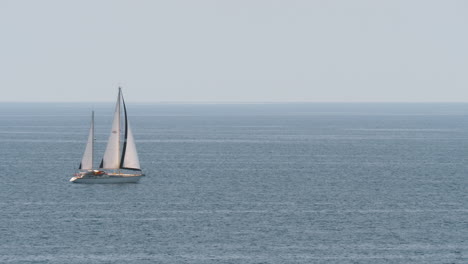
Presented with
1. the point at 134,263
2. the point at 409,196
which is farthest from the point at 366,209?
the point at 134,263

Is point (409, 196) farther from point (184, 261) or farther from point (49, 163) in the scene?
point (49, 163)

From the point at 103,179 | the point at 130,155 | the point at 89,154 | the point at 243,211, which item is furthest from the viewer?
the point at 130,155

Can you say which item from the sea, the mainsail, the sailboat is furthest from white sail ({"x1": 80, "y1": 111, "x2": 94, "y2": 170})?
the sea

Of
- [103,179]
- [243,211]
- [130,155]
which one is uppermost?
[130,155]

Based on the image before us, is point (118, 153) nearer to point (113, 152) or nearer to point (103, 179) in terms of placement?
point (113, 152)

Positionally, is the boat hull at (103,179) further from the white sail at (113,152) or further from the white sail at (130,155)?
the white sail at (113,152)

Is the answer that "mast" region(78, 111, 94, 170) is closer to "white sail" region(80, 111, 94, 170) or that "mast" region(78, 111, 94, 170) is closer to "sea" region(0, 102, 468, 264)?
"white sail" region(80, 111, 94, 170)

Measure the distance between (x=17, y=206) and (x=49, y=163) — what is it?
44085 millimetres

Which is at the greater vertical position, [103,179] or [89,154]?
[89,154]

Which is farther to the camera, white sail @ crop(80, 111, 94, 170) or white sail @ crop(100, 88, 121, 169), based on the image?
white sail @ crop(100, 88, 121, 169)

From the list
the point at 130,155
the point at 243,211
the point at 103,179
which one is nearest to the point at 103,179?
the point at 103,179

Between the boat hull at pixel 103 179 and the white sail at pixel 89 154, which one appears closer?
the boat hull at pixel 103 179

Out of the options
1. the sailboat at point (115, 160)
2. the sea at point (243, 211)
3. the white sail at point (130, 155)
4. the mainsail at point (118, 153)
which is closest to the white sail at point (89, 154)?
the sailboat at point (115, 160)

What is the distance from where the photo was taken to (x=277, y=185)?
100750mm
